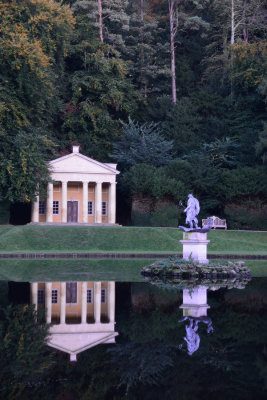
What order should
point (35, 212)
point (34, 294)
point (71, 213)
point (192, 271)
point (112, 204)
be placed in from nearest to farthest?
point (34, 294), point (192, 271), point (35, 212), point (112, 204), point (71, 213)

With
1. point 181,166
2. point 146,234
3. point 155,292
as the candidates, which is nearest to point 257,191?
point 181,166

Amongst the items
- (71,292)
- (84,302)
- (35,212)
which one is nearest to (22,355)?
(84,302)

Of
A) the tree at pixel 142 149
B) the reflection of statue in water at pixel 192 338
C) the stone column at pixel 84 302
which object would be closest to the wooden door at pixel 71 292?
the stone column at pixel 84 302

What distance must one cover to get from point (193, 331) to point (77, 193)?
4714cm

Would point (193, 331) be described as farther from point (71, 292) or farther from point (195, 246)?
point (195, 246)

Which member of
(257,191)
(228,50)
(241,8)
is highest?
(241,8)

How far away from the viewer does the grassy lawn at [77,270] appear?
1028 inches

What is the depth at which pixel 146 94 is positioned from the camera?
73.3 metres

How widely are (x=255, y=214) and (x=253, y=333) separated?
43705 millimetres

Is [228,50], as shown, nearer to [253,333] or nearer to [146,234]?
[146,234]

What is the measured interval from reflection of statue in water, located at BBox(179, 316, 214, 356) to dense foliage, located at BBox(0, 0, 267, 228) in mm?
37259

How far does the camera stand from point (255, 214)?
56.2m

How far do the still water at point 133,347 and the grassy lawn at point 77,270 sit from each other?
6.37 m

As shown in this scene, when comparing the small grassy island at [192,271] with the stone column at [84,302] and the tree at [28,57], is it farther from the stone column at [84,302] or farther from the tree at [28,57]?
the tree at [28,57]
